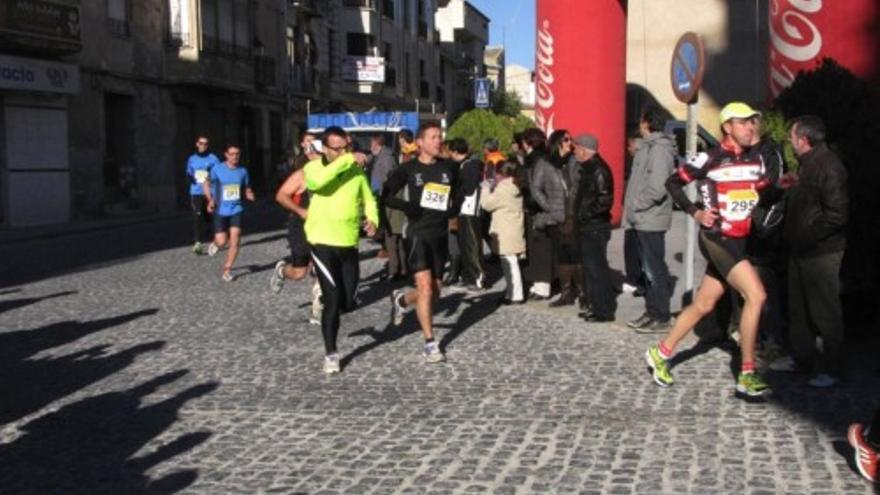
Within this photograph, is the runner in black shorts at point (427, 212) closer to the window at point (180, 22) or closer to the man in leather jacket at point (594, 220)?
the man in leather jacket at point (594, 220)

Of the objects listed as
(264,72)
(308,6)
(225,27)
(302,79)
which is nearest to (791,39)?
(225,27)

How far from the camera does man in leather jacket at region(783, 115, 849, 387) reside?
668cm

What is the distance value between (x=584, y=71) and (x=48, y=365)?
37.1 feet

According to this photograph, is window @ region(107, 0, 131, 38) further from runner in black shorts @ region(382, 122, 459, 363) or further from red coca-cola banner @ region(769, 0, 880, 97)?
runner in black shorts @ region(382, 122, 459, 363)

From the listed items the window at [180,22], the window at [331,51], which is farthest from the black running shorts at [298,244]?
the window at [331,51]

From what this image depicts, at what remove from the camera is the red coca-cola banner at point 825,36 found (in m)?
12.8

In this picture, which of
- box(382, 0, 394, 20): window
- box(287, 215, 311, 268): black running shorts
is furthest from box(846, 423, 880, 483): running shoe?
box(382, 0, 394, 20): window

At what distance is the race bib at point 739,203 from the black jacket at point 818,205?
1.21 feet

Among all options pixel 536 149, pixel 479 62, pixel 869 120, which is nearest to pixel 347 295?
pixel 536 149

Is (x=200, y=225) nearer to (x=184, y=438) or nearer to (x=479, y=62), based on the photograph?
(x=184, y=438)

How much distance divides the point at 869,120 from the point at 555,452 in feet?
13.0

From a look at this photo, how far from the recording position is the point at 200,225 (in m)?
17.5

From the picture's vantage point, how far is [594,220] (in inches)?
379

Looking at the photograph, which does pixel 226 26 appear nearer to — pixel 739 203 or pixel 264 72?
pixel 264 72
